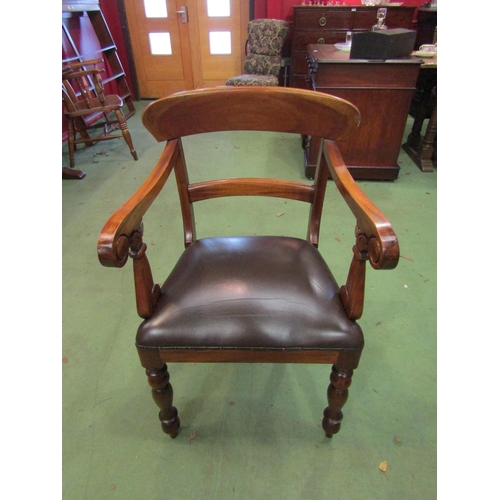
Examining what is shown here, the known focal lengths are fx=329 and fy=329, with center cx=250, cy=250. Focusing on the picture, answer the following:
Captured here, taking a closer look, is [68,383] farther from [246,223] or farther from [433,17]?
[433,17]

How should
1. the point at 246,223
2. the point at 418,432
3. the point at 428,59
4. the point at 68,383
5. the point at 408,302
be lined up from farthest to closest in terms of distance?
the point at 428,59 < the point at 246,223 < the point at 408,302 < the point at 68,383 < the point at 418,432

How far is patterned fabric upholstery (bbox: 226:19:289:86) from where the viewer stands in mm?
3422

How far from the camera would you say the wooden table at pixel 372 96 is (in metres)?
1.98

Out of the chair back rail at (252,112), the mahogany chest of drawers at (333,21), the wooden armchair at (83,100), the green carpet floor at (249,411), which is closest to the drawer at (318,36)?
the mahogany chest of drawers at (333,21)

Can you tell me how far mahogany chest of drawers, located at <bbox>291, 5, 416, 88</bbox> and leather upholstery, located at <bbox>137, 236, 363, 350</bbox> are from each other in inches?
131

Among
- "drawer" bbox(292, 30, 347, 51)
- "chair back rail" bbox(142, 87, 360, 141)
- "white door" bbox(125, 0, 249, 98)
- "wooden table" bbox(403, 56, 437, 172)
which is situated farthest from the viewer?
"white door" bbox(125, 0, 249, 98)

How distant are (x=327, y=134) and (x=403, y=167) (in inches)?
79.2

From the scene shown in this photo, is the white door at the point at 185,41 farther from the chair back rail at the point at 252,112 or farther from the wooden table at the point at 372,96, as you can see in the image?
the chair back rail at the point at 252,112

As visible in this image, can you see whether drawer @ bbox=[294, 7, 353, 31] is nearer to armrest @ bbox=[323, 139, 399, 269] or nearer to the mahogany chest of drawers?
the mahogany chest of drawers

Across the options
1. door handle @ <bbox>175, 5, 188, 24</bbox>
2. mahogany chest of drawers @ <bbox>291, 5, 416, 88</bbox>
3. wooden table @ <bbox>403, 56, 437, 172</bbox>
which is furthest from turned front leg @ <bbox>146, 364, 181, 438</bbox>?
door handle @ <bbox>175, 5, 188, 24</bbox>

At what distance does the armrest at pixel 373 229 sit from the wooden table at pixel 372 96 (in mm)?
1533

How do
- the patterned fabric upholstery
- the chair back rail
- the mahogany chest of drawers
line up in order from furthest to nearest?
the patterned fabric upholstery < the mahogany chest of drawers < the chair back rail

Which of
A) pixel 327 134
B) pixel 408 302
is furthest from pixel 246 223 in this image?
pixel 327 134

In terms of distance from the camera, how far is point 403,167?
2592 millimetres
